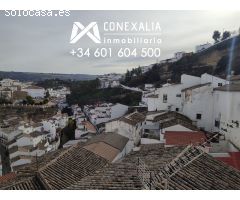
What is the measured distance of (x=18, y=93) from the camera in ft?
35.8

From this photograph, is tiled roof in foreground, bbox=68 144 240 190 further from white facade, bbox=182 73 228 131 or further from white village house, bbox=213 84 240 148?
white facade, bbox=182 73 228 131

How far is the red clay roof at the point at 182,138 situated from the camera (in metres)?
4.08

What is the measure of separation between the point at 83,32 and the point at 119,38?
464 millimetres

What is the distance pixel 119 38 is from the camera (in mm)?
3053

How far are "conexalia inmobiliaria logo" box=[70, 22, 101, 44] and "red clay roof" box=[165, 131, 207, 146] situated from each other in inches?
66.8

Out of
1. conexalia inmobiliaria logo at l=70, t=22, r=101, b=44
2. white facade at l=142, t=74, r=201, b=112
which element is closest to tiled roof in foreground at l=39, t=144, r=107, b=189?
conexalia inmobiliaria logo at l=70, t=22, r=101, b=44

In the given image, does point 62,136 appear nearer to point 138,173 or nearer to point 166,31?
point 166,31

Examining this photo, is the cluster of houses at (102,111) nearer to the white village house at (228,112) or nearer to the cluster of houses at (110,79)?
the cluster of houses at (110,79)

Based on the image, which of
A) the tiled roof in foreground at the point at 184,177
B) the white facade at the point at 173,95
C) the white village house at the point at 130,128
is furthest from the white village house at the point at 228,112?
the tiled roof in foreground at the point at 184,177

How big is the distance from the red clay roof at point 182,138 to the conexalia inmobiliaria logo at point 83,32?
170 centimetres

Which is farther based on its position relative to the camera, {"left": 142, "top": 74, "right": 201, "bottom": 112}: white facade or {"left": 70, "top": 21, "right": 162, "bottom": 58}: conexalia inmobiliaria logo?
{"left": 142, "top": 74, "right": 201, "bottom": 112}: white facade

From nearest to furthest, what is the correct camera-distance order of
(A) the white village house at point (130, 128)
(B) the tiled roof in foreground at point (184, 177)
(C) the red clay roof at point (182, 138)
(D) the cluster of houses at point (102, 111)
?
(B) the tiled roof in foreground at point (184, 177), (C) the red clay roof at point (182, 138), (A) the white village house at point (130, 128), (D) the cluster of houses at point (102, 111)

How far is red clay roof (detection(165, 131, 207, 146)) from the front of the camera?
408 centimetres
